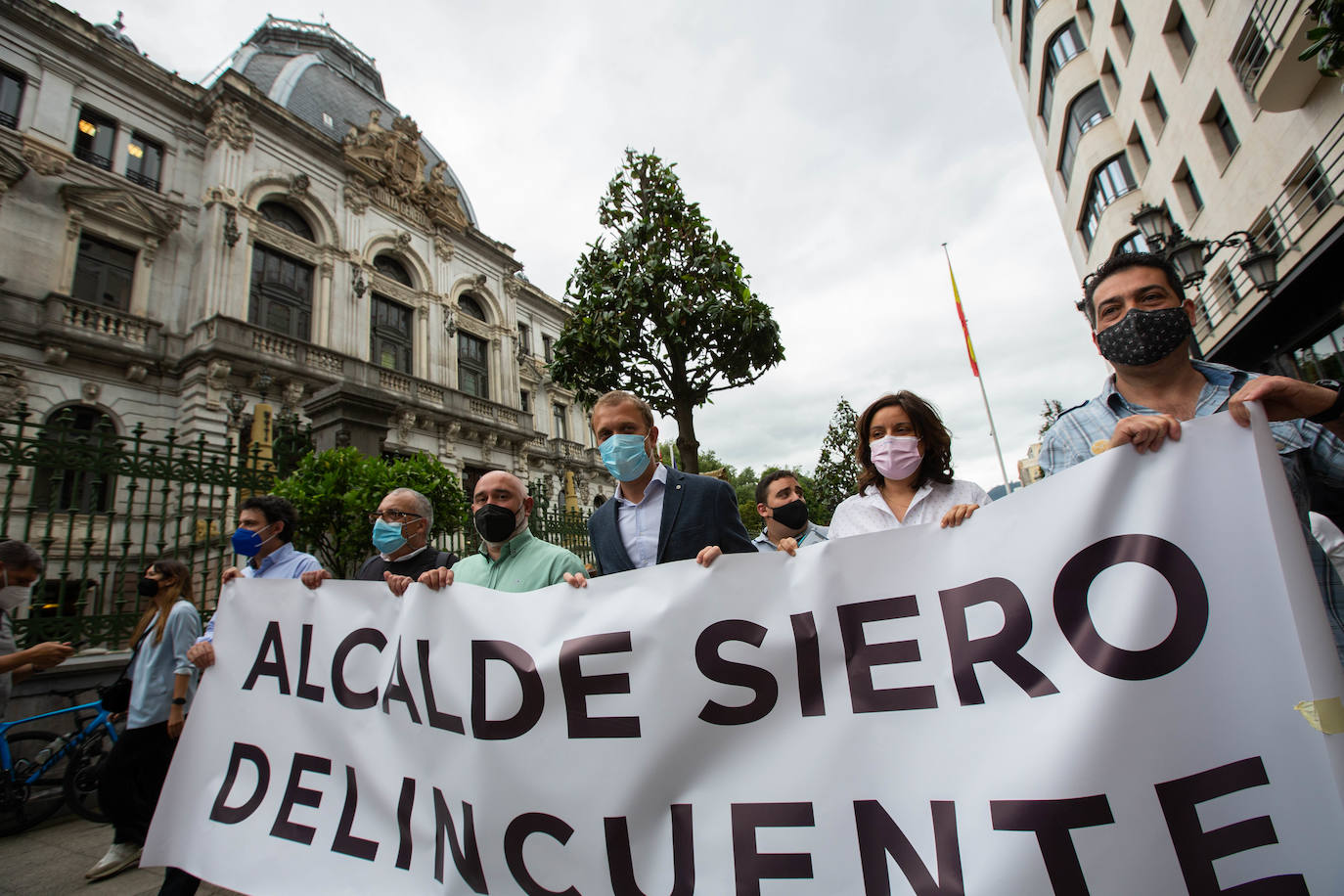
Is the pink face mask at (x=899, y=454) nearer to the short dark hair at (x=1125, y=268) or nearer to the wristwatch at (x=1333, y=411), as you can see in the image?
the short dark hair at (x=1125, y=268)

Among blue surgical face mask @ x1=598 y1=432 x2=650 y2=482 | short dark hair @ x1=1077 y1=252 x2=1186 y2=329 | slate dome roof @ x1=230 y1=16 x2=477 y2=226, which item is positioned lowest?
blue surgical face mask @ x1=598 y1=432 x2=650 y2=482

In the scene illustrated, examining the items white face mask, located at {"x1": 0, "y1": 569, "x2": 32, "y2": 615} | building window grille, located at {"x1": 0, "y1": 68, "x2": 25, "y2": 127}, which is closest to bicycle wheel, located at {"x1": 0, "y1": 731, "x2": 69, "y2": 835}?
white face mask, located at {"x1": 0, "y1": 569, "x2": 32, "y2": 615}

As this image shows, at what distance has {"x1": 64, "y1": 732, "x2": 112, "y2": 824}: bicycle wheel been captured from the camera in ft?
13.2

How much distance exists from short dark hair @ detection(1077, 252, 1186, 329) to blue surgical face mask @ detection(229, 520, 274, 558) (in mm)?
4150

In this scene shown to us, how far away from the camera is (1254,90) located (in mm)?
9391

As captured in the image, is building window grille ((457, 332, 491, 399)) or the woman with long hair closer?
the woman with long hair

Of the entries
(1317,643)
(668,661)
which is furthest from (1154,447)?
(668,661)

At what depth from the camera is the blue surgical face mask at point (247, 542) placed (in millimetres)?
3363

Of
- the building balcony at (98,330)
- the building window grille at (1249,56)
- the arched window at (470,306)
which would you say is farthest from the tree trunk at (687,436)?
the arched window at (470,306)

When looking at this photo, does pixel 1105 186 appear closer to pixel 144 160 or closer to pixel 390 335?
pixel 390 335

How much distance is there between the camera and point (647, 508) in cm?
276

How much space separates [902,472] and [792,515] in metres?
1.42

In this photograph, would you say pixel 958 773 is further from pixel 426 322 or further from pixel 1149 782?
pixel 426 322

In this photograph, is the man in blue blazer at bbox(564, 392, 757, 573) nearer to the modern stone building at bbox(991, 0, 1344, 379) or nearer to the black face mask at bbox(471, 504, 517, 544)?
the black face mask at bbox(471, 504, 517, 544)
